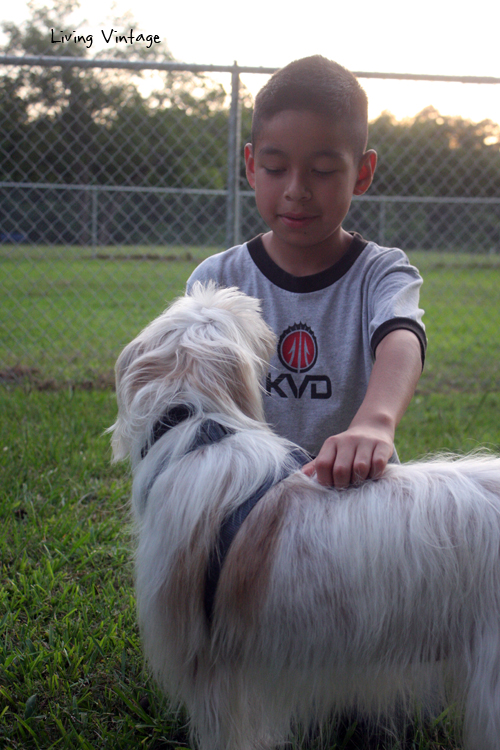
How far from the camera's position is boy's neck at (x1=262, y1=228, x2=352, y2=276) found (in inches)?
93.5

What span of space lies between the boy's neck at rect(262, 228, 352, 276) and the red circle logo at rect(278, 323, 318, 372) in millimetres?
229

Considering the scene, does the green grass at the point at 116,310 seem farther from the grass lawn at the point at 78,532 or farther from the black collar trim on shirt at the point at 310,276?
the black collar trim on shirt at the point at 310,276

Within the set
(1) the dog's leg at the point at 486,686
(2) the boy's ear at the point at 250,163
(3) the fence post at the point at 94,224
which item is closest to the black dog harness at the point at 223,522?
(1) the dog's leg at the point at 486,686

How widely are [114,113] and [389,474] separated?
395 inches

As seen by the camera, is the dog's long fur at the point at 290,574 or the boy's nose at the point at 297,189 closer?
the dog's long fur at the point at 290,574

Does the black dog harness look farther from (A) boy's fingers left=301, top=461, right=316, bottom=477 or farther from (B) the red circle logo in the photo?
(B) the red circle logo

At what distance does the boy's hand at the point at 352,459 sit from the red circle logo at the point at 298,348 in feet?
3.15

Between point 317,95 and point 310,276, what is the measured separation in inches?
27.3

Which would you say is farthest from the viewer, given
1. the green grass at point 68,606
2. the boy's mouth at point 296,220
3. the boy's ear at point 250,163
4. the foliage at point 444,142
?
the foliage at point 444,142

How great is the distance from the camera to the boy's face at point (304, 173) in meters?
1.89

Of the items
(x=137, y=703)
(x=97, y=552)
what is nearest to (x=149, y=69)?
(x=97, y=552)

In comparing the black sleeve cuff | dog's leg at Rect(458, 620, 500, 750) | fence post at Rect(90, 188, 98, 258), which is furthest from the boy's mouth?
fence post at Rect(90, 188, 98, 258)

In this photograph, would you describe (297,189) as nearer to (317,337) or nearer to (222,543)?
(317,337)

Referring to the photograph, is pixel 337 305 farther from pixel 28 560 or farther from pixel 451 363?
pixel 451 363
